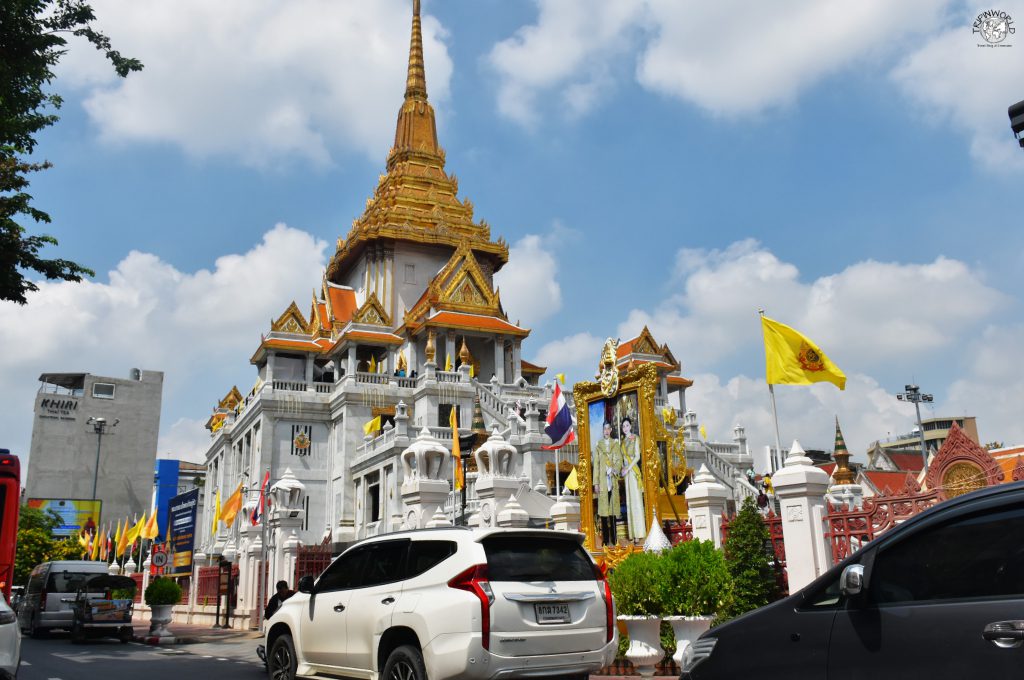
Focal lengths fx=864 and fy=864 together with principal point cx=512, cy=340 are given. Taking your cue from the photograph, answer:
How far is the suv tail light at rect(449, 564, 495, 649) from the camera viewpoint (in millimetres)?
6773

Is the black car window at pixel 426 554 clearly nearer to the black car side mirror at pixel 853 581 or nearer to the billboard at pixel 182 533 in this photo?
the black car side mirror at pixel 853 581

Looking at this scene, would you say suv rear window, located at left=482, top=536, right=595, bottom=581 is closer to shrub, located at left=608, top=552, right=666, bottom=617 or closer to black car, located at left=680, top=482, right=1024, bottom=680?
black car, located at left=680, top=482, right=1024, bottom=680

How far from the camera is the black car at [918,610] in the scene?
4117 millimetres

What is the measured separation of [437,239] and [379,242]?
3.47 meters

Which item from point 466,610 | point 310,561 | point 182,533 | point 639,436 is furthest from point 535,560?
point 182,533

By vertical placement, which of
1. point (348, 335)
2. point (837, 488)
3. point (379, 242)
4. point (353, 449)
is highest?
point (379, 242)

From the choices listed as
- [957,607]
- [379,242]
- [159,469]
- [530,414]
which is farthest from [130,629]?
[159,469]

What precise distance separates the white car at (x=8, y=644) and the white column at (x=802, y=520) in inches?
353

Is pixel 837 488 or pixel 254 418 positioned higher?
pixel 254 418

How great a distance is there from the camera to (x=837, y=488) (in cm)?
2503

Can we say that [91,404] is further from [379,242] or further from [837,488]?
[837,488]

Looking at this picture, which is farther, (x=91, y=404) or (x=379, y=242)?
(x=91, y=404)

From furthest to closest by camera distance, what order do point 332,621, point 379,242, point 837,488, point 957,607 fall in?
point 379,242
point 837,488
point 332,621
point 957,607

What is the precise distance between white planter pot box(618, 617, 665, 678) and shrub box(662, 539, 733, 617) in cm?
34
